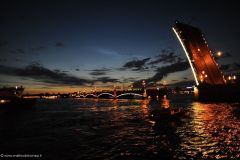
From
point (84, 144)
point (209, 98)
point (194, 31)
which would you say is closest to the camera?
point (84, 144)

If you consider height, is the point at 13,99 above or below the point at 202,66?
below

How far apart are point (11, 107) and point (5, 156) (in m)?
63.1

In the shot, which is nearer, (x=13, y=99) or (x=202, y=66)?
(x=202, y=66)

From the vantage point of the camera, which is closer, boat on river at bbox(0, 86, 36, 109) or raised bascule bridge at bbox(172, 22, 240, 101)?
raised bascule bridge at bbox(172, 22, 240, 101)

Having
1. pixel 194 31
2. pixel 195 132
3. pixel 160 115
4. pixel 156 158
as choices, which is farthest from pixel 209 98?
pixel 156 158

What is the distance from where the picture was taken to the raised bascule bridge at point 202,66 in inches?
2741

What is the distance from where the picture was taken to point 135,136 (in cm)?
2414

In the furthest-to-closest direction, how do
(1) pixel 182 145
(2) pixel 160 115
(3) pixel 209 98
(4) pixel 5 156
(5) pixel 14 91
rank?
1. (5) pixel 14 91
2. (3) pixel 209 98
3. (2) pixel 160 115
4. (1) pixel 182 145
5. (4) pixel 5 156

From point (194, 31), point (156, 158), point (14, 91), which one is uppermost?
point (194, 31)

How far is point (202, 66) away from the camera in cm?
7119

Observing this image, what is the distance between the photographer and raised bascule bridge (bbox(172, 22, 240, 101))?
69.6 meters

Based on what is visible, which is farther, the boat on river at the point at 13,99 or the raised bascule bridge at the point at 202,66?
the boat on river at the point at 13,99

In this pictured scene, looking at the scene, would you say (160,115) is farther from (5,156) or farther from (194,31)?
(194,31)

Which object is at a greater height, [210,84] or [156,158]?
[210,84]
